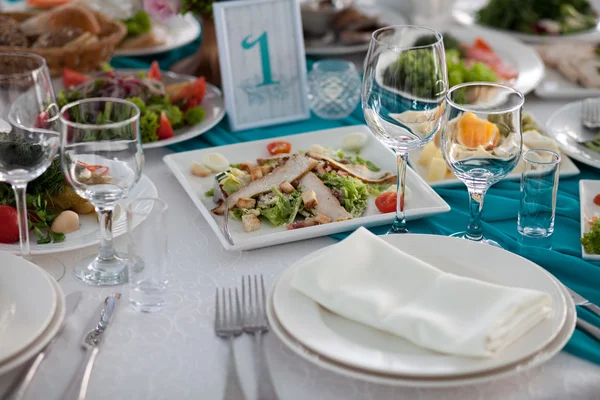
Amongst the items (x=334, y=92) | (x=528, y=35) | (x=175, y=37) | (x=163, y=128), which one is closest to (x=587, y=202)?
(x=334, y=92)

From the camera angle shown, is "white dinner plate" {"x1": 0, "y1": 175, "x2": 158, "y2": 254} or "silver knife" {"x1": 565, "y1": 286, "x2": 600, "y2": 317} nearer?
"silver knife" {"x1": 565, "y1": 286, "x2": 600, "y2": 317}

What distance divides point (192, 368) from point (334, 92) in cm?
128

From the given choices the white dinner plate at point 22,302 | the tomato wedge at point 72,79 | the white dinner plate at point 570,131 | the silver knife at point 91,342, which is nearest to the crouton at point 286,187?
the silver knife at point 91,342

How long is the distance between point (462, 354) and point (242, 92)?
1383mm

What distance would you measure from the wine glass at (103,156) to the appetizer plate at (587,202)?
0.96 metres

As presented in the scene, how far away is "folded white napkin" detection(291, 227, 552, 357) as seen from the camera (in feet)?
3.78

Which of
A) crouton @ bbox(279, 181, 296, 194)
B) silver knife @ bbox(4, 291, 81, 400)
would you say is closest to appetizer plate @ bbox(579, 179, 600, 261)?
crouton @ bbox(279, 181, 296, 194)

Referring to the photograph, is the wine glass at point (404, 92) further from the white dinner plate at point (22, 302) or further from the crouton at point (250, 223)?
the white dinner plate at point (22, 302)

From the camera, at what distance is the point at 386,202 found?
1730 mm

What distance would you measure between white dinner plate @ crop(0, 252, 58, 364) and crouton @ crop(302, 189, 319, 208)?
23.7 inches

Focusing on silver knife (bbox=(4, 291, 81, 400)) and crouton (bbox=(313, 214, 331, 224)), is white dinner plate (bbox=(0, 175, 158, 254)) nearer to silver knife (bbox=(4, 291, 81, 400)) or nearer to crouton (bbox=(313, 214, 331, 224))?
silver knife (bbox=(4, 291, 81, 400))

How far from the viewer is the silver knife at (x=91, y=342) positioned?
1150 millimetres

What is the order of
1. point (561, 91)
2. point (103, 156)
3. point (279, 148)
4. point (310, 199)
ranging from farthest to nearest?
1. point (561, 91)
2. point (279, 148)
3. point (310, 199)
4. point (103, 156)

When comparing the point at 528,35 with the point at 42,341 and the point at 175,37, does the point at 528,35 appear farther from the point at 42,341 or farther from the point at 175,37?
the point at 42,341
